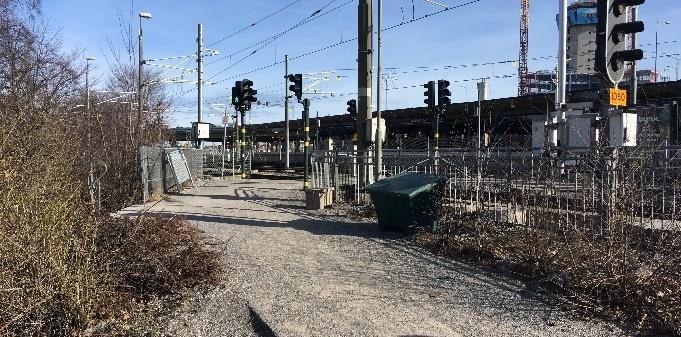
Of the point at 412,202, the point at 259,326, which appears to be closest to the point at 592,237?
the point at 412,202

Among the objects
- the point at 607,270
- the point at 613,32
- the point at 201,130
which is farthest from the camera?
the point at 201,130

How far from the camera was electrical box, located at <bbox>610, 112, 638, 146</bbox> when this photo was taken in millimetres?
9695

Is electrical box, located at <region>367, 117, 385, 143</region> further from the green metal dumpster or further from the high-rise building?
the high-rise building

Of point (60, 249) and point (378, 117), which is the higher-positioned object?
point (378, 117)

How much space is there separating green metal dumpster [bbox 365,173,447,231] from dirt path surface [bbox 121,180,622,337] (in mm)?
329

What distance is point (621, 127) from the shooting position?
9.82 meters

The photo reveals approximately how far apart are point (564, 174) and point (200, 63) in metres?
26.6

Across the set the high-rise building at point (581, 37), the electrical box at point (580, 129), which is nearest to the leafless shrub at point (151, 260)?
the electrical box at point (580, 129)

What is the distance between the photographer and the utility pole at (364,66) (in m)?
15.7

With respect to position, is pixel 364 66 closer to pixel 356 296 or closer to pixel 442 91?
pixel 356 296

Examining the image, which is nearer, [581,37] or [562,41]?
[581,37]

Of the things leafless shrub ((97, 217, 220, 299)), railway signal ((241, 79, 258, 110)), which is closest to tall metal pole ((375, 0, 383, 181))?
leafless shrub ((97, 217, 220, 299))

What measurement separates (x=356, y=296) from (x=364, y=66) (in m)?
10.2

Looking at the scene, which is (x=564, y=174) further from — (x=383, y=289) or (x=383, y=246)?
(x=383, y=289)
